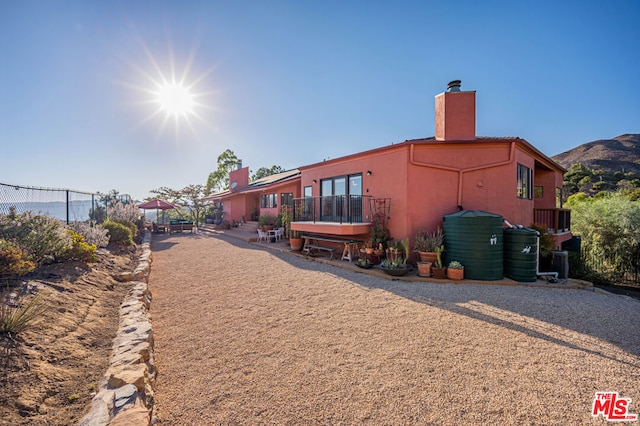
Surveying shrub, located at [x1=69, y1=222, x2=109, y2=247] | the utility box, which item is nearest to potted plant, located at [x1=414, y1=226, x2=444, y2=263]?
the utility box

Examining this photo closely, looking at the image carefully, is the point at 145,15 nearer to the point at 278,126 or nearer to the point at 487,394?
the point at 278,126

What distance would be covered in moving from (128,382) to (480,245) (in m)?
7.06

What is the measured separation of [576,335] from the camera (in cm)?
362

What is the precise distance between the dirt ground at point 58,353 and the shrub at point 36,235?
0.31m

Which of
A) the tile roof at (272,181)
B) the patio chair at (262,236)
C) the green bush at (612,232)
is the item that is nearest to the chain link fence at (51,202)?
the patio chair at (262,236)

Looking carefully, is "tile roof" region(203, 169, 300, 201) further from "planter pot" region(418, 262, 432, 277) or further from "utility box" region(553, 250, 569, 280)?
"utility box" region(553, 250, 569, 280)

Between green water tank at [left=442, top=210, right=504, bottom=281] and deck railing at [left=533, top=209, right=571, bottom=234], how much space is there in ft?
16.1

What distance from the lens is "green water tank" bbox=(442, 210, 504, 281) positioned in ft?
21.5

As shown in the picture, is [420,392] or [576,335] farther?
[576,335]

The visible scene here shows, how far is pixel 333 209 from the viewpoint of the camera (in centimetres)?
1045

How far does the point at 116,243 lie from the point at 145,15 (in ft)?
23.1

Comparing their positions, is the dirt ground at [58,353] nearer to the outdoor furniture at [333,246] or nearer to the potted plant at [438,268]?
the outdoor furniture at [333,246]

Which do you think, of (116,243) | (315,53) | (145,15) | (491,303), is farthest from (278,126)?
(491,303)

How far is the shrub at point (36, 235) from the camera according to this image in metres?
4.44
